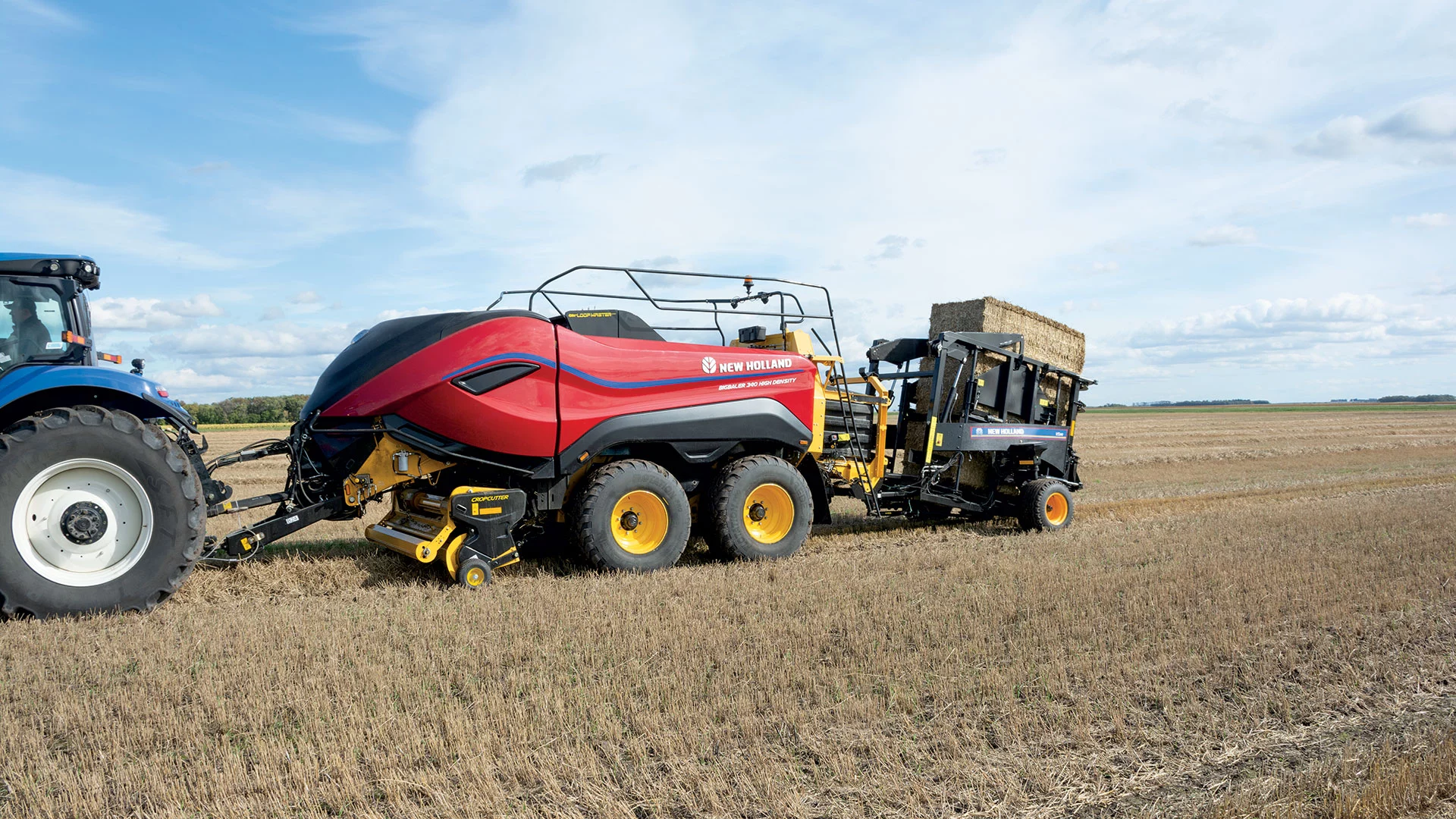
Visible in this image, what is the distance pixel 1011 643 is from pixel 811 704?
1497mm

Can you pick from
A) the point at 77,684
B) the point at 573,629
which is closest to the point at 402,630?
the point at 573,629

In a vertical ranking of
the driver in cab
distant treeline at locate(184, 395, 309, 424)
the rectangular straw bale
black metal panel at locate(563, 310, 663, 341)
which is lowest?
distant treeline at locate(184, 395, 309, 424)

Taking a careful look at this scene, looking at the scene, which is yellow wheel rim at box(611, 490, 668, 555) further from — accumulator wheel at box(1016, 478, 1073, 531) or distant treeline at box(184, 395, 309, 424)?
distant treeline at box(184, 395, 309, 424)

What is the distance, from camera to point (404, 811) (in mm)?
3121

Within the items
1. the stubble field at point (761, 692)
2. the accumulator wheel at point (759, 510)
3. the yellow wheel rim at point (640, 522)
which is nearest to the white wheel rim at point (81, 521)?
the stubble field at point (761, 692)

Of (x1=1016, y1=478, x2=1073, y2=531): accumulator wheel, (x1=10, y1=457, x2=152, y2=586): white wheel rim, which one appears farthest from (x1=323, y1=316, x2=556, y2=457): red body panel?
(x1=1016, y1=478, x2=1073, y2=531): accumulator wheel

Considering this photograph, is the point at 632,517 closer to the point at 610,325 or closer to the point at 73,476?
the point at 610,325

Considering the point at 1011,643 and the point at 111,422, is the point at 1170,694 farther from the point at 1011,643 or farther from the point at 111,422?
the point at 111,422

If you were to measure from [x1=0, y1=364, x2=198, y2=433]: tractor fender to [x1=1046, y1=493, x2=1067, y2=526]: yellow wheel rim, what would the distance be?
830 centimetres

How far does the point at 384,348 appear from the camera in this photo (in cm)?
673

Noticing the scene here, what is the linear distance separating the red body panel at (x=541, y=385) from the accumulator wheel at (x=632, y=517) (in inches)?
17.4

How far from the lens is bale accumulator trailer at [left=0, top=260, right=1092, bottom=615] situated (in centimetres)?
656

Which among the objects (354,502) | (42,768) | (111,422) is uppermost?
(111,422)

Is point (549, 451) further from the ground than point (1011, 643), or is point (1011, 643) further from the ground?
point (549, 451)
